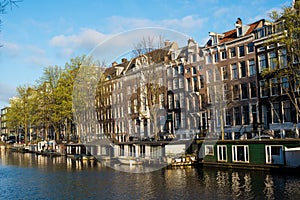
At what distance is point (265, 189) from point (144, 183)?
9.34 meters

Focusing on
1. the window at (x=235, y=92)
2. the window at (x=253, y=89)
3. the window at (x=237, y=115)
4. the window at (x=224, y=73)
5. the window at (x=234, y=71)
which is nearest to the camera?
the window at (x=253, y=89)

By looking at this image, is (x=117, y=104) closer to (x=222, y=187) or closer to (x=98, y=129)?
(x=98, y=129)

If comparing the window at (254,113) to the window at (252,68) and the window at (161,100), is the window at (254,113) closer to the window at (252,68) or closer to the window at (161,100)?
the window at (252,68)

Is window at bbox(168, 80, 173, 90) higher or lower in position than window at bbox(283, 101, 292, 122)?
higher

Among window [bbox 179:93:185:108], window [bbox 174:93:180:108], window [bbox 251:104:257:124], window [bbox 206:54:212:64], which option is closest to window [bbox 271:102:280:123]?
window [bbox 251:104:257:124]

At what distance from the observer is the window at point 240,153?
33625 millimetres

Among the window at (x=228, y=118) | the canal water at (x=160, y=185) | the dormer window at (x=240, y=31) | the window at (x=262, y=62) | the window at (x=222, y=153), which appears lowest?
the canal water at (x=160, y=185)

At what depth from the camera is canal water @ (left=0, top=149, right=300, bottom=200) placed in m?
23.4

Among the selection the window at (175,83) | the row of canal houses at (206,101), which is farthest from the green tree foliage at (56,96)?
the window at (175,83)

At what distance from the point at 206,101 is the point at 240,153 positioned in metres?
15.5

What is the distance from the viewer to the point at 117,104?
56062 millimetres

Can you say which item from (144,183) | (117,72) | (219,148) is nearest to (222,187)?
(144,183)

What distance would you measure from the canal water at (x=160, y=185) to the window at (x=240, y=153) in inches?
60.6

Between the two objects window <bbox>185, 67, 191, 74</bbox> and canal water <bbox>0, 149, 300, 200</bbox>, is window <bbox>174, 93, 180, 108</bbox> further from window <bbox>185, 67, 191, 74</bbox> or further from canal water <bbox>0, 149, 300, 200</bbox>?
canal water <bbox>0, 149, 300, 200</bbox>
